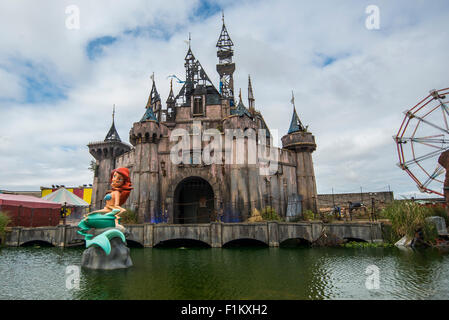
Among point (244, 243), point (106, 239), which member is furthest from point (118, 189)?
point (244, 243)

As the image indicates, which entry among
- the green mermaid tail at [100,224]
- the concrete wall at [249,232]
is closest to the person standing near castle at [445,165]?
the concrete wall at [249,232]

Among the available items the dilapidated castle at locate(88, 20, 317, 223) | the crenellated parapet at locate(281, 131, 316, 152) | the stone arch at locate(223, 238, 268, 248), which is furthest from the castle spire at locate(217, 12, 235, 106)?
the stone arch at locate(223, 238, 268, 248)

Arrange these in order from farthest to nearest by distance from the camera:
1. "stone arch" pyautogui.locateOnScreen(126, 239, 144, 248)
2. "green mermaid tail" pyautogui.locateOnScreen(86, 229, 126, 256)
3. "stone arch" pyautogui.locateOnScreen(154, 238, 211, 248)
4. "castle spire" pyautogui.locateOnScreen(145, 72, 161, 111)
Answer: "castle spire" pyautogui.locateOnScreen(145, 72, 161, 111)
"stone arch" pyautogui.locateOnScreen(126, 239, 144, 248)
"stone arch" pyautogui.locateOnScreen(154, 238, 211, 248)
"green mermaid tail" pyautogui.locateOnScreen(86, 229, 126, 256)

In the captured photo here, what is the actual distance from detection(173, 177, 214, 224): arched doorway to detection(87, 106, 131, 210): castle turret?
10.6 m

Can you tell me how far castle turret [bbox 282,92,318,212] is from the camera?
3142 centimetres

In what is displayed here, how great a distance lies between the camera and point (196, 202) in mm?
31500

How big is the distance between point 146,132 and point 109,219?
15.3 metres

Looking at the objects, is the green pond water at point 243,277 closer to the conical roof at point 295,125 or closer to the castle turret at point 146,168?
the castle turret at point 146,168

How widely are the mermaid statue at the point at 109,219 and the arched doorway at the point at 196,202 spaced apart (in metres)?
14.7

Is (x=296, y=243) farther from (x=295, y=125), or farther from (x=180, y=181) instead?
(x=295, y=125)

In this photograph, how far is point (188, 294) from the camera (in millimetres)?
9148

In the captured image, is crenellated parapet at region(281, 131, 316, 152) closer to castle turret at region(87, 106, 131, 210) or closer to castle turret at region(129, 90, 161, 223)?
castle turret at region(129, 90, 161, 223)
